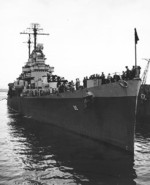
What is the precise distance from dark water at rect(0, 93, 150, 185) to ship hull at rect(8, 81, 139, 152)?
632mm

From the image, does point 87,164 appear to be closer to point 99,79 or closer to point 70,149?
point 70,149

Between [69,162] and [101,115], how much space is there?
4315 mm

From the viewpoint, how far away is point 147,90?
1200 inches

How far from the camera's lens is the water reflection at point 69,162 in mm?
10102

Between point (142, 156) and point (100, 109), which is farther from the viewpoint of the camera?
point (100, 109)

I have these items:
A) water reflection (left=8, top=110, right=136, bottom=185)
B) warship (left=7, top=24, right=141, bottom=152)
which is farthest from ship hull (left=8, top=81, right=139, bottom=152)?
water reflection (left=8, top=110, right=136, bottom=185)

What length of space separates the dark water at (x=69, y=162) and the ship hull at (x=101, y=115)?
632 mm

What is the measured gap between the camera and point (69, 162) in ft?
39.6

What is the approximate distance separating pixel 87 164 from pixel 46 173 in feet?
6.39

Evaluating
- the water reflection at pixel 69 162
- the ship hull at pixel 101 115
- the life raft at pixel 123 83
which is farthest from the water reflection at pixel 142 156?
the life raft at pixel 123 83

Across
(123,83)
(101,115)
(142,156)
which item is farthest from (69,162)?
(123,83)

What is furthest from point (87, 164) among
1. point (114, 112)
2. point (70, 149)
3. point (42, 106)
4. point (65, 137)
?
point (42, 106)

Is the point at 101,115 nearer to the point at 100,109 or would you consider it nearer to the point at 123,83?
the point at 100,109

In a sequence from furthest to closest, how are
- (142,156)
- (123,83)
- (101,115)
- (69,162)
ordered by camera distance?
1. (101,115)
2. (123,83)
3. (142,156)
4. (69,162)
